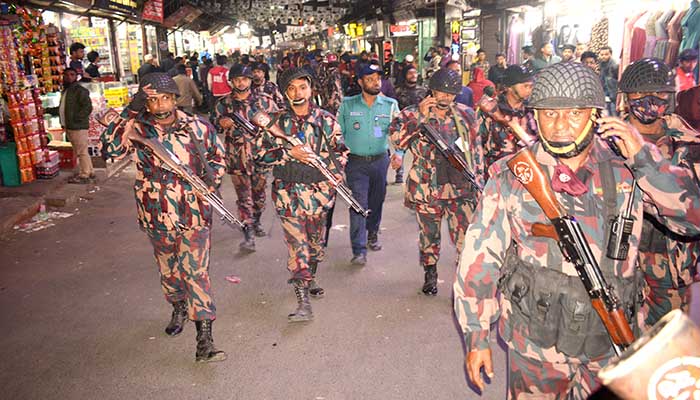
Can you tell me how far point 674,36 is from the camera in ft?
30.0

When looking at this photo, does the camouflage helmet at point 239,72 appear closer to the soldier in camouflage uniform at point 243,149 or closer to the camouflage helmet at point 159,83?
the soldier in camouflage uniform at point 243,149

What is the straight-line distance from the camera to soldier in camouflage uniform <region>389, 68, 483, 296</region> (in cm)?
502

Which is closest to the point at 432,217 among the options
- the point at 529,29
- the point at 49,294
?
the point at 49,294

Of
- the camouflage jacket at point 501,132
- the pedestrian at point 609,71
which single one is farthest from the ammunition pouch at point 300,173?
the pedestrian at point 609,71

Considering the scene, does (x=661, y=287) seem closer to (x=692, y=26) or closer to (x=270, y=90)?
(x=692, y=26)

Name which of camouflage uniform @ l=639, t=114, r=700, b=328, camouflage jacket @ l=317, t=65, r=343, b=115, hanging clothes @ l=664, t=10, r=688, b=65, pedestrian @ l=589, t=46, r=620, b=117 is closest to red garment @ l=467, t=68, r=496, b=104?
pedestrian @ l=589, t=46, r=620, b=117

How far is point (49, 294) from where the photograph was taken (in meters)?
5.55

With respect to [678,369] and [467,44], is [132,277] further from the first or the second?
[467,44]

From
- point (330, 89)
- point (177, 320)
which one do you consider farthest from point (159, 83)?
point (330, 89)

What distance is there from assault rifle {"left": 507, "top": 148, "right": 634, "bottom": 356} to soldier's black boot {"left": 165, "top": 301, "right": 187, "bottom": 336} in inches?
128

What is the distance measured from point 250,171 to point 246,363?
318 centimetres

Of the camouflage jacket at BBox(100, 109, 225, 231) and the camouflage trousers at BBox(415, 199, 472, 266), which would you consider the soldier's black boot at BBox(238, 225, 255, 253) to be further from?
the camouflage jacket at BBox(100, 109, 225, 231)

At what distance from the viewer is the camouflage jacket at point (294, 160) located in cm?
476

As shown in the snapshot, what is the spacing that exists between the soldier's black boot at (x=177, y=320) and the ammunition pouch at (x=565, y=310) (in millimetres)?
3110
